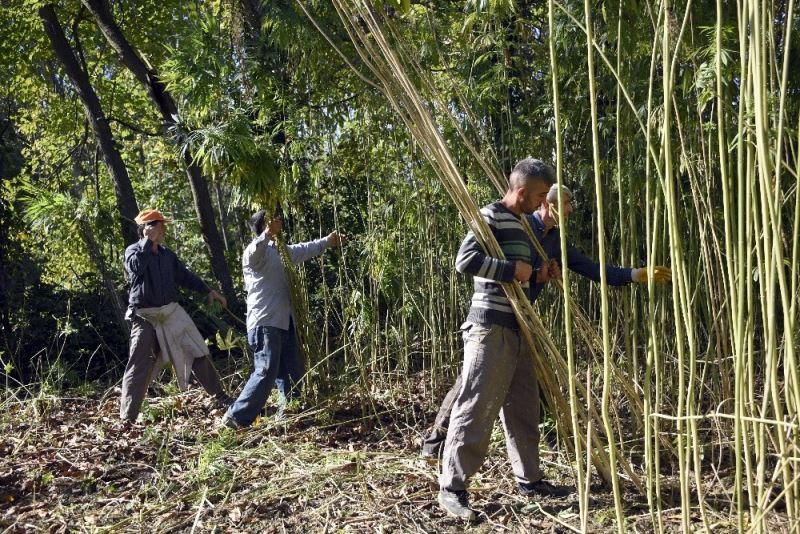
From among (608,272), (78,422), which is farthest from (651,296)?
(78,422)

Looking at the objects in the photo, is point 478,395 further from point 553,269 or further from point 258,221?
point 258,221

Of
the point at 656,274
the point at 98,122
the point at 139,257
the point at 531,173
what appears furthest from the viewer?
the point at 98,122

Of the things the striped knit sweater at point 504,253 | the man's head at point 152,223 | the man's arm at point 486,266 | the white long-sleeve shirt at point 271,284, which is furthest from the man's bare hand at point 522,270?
the man's head at point 152,223

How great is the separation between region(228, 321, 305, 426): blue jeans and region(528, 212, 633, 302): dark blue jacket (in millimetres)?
1791

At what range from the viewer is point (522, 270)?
3.21m

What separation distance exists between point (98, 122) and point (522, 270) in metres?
6.30

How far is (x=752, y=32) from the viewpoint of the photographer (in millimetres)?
1873

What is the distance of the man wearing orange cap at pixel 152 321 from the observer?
5477 millimetres

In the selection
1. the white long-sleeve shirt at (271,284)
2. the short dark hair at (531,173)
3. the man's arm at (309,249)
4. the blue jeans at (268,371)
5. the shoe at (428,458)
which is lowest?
the shoe at (428,458)

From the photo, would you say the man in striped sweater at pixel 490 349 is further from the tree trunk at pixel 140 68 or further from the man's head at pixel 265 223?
the tree trunk at pixel 140 68

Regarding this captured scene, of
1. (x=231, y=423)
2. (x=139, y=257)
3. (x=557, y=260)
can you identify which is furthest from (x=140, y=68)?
(x=557, y=260)

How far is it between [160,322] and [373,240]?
4.80 ft

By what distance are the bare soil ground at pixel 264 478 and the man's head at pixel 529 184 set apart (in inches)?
45.5

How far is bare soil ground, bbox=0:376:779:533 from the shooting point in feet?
11.9
